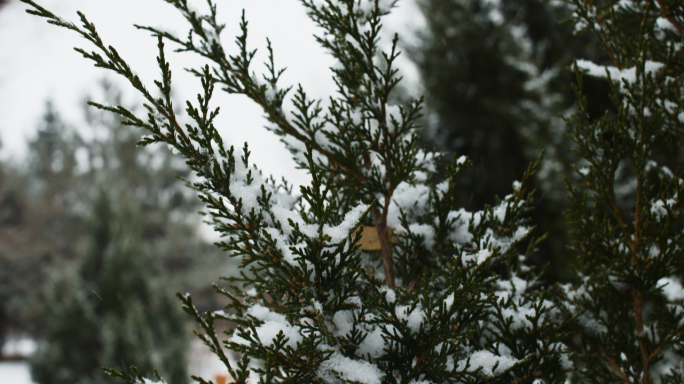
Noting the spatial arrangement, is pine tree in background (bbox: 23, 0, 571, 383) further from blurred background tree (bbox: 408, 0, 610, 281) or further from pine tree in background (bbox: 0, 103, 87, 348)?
pine tree in background (bbox: 0, 103, 87, 348)

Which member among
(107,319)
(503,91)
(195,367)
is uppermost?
(503,91)

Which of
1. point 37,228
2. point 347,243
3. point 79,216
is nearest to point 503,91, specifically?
point 347,243

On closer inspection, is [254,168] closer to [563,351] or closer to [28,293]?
[563,351]

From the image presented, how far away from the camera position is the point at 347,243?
5.43 feet

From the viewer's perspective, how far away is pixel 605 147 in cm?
197

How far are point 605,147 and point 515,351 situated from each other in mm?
1089

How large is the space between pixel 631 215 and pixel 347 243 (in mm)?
1551

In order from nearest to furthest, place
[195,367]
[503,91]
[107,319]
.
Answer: [107,319], [503,91], [195,367]

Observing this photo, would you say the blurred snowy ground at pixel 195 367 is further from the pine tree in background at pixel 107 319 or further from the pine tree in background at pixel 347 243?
the pine tree in background at pixel 347 243

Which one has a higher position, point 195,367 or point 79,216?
point 79,216

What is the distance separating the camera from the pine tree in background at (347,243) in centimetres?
133

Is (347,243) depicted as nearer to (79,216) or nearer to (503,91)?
(503,91)

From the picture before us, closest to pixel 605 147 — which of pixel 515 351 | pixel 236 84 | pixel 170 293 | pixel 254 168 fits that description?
pixel 515 351

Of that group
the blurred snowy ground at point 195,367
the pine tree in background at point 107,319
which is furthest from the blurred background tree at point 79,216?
the pine tree in background at point 107,319
